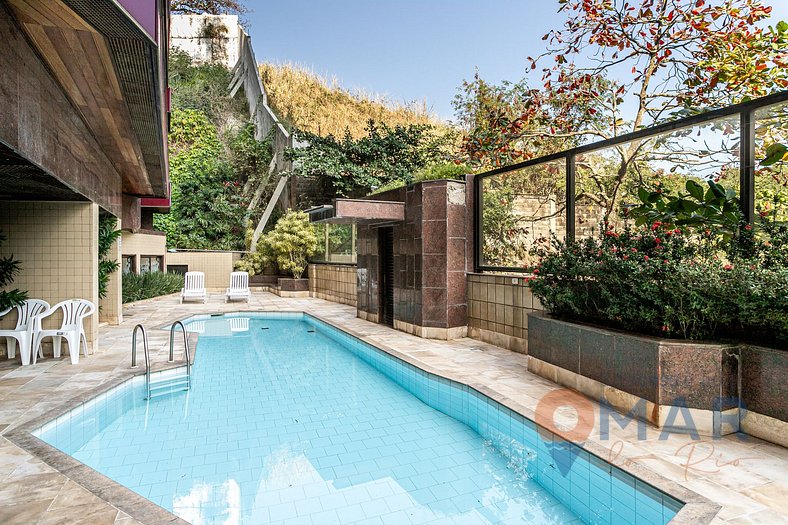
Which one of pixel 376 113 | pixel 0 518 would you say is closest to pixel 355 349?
pixel 0 518

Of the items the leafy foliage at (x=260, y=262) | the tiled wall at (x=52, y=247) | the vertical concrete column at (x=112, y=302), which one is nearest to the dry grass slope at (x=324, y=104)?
the leafy foliage at (x=260, y=262)

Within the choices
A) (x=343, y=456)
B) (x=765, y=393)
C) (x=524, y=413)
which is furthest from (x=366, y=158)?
(x=765, y=393)

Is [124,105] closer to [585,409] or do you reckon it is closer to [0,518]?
[0,518]

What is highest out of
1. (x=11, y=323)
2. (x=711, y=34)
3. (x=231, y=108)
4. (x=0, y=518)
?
(x=231, y=108)

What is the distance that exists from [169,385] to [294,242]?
8948 millimetres

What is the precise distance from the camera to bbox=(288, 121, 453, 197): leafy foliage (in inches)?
562

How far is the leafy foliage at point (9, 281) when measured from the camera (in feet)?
18.1

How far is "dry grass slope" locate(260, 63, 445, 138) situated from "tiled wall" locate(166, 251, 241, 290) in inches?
287

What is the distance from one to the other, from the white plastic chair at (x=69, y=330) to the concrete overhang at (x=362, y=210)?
12.1ft

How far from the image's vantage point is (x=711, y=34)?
6484 millimetres

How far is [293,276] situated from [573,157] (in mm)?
10947

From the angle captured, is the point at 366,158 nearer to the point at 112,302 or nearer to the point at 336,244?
the point at 336,244

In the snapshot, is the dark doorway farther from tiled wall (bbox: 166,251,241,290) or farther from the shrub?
tiled wall (bbox: 166,251,241,290)

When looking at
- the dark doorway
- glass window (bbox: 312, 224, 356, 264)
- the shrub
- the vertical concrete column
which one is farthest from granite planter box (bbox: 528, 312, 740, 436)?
the shrub
